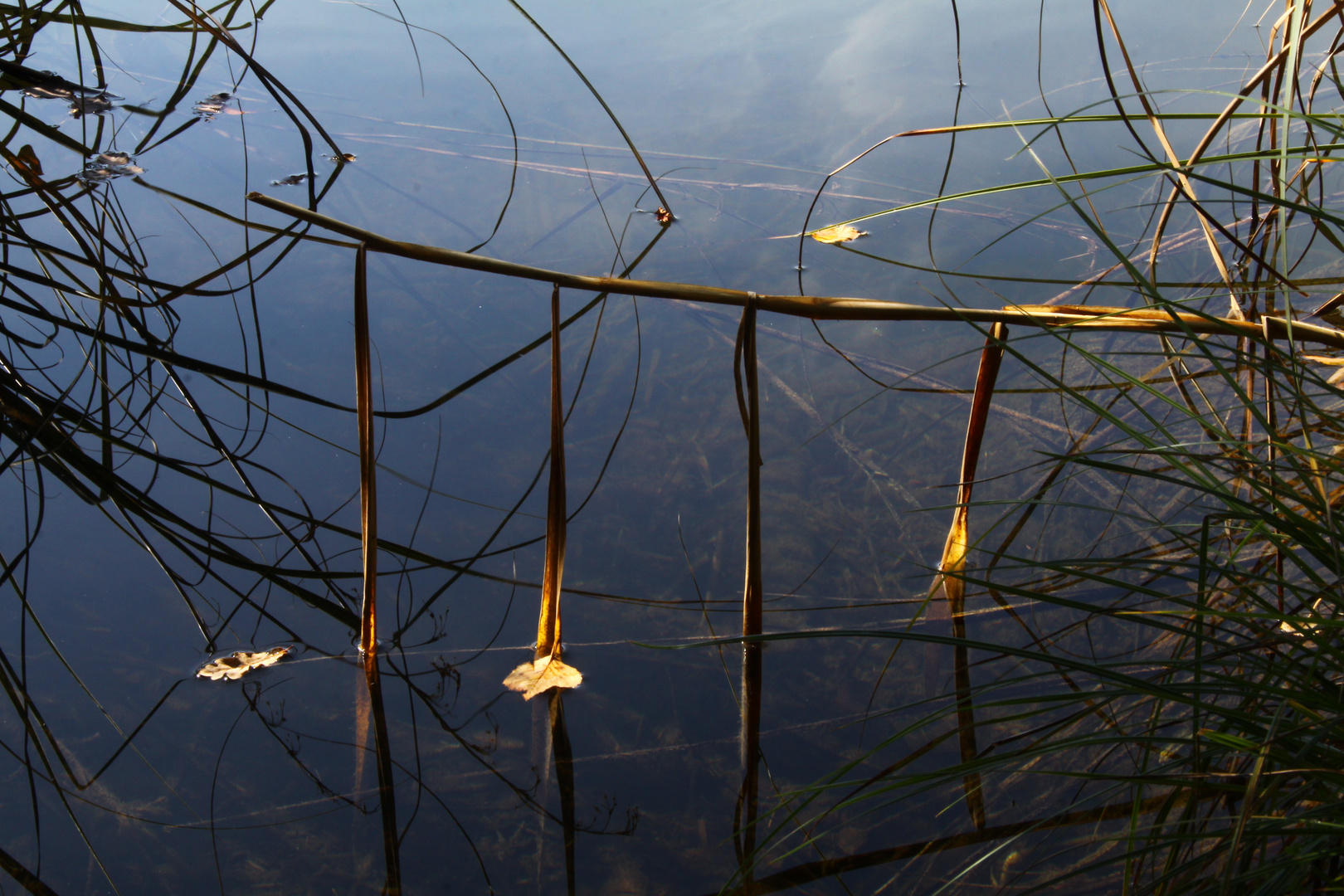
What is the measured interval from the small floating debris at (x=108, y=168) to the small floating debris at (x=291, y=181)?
13.8 inches

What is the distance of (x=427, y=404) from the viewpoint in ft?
5.13

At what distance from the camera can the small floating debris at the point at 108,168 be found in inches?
84.7

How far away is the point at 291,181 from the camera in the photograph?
86.7 inches

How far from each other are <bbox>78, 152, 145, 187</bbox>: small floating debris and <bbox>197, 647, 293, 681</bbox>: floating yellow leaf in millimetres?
1543

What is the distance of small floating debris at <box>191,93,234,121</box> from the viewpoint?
8.39 feet

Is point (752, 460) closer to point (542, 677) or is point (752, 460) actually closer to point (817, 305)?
point (817, 305)

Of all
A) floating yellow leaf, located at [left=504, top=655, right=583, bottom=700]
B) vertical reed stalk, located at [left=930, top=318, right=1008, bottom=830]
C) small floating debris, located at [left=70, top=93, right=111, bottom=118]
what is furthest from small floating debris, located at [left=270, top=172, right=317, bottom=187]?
vertical reed stalk, located at [left=930, top=318, right=1008, bottom=830]

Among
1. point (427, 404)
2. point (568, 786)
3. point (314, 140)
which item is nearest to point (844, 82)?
point (314, 140)

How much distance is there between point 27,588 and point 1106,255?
2106mm

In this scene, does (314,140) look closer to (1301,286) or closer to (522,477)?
(522,477)

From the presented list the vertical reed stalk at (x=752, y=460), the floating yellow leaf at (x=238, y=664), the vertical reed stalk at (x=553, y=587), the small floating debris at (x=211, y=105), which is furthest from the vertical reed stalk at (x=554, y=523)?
the small floating debris at (x=211, y=105)

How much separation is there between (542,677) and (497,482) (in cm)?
39

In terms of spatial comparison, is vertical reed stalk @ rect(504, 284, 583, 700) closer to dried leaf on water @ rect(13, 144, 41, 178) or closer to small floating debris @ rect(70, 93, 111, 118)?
dried leaf on water @ rect(13, 144, 41, 178)

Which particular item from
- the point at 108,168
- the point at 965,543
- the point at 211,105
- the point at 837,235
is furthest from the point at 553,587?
the point at 211,105
